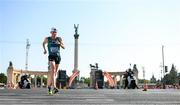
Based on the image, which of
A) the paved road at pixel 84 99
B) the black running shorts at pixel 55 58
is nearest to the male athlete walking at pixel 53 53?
the black running shorts at pixel 55 58

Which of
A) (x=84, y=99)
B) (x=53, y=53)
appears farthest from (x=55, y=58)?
(x=84, y=99)

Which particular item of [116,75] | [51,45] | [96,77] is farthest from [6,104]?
[116,75]

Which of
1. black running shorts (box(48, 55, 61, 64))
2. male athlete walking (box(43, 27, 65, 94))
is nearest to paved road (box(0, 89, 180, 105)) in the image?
male athlete walking (box(43, 27, 65, 94))

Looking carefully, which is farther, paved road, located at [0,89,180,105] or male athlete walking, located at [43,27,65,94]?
male athlete walking, located at [43,27,65,94]

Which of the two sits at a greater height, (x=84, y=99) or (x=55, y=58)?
(x=55, y=58)

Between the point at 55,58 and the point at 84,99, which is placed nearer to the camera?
the point at 84,99

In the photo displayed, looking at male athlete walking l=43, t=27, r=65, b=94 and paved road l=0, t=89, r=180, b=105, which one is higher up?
male athlete walking l=43, t=27, r=65, b=94

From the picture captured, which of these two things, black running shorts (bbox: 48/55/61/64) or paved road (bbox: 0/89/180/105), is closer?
paved road (bbox: 0/89/180/105)

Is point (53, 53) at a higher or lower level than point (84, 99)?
higher

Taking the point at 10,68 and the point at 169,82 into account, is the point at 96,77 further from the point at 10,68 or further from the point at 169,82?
the point at 169,82

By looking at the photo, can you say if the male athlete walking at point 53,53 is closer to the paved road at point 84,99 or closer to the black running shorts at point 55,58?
the black running shorts at point 55,58

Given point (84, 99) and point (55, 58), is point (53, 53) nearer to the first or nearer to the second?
point (55, 58)

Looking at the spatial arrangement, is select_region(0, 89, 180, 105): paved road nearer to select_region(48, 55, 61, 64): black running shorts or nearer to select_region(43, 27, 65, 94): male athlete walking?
select_region(43, 27, 65, 94): male athlete walking

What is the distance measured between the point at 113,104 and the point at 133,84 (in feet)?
107
